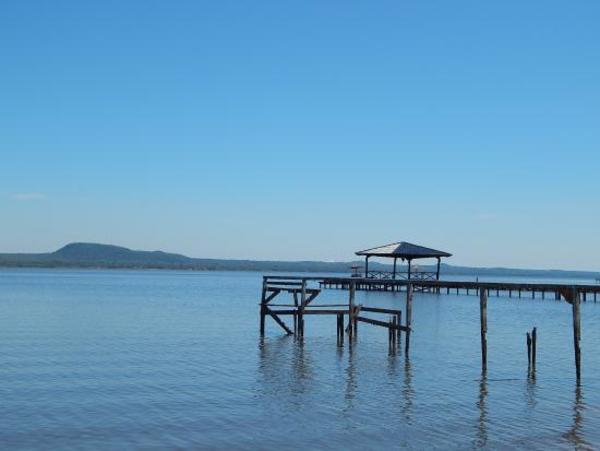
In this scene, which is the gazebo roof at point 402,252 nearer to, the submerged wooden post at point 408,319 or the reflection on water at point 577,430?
the submerged wooden post at point 408,319

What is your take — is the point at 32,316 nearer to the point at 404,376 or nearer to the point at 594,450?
the point at 404,376

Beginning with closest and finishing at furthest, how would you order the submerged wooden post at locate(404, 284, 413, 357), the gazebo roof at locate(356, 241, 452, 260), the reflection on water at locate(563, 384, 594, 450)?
the reflection on water at locate(563, 384, 594, 450), the submerged wooden post at locate(404, 284, 413, 357), the gazebo roof at locate(356, 241, 452, 260)

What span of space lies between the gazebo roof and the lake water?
95.4 feet

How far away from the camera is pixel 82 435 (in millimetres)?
13992

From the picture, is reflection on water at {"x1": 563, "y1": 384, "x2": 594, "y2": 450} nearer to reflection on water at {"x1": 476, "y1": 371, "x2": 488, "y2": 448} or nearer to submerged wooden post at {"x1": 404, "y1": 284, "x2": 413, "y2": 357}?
reflection on water at {"x1": 476, "y1": 371, "x2": 488, "y2": 448}

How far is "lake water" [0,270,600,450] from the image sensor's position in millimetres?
14375

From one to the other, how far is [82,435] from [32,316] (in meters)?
28.8

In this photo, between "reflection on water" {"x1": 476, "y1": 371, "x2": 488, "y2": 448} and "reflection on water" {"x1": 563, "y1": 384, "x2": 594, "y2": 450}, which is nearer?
"reflection on water" {"x1": 563, "y1": 384, "x2": 594, "y2": 450}

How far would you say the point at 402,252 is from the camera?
210ft

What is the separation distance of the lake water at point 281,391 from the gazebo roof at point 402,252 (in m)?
29.1

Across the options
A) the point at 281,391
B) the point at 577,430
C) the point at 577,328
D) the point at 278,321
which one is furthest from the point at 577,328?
the point at 278,321

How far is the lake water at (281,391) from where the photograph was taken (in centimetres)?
1438

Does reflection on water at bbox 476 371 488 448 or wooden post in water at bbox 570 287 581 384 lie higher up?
wooden post in water at bbox 570 287 581 384

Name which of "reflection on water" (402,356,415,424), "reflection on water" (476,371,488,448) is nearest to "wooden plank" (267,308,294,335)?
"reflection on water" (402,356,415,424)
